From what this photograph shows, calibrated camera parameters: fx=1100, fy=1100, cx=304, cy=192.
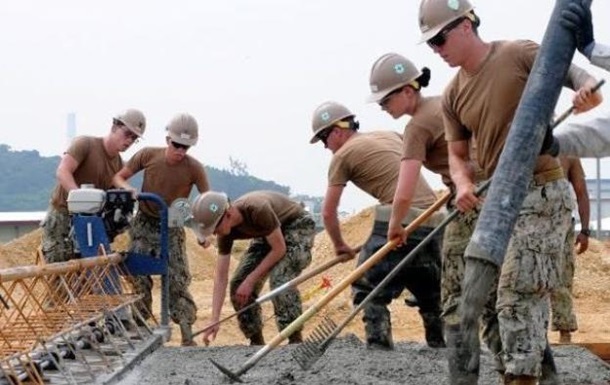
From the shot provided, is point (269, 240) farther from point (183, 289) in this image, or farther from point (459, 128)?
point (459, 128)

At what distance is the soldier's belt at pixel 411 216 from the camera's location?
6784 mm

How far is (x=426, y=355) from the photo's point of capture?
6.71 metres

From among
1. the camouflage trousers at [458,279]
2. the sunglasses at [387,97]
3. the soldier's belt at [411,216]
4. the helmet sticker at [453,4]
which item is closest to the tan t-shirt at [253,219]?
the soldier's belt at [411,216]

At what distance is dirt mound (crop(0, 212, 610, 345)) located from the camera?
41.1 ft

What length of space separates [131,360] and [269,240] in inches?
76.3

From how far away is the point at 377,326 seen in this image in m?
6.99

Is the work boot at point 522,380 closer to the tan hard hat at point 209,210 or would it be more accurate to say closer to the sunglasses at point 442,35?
the sunglasses at point 442,35

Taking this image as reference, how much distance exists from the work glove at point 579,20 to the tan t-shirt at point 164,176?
19.1 ft

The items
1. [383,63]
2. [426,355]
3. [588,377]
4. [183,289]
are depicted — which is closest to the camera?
[588,377]

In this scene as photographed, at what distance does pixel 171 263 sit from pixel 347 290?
20.6ft

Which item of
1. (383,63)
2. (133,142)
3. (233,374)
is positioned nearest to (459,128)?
(383,63)

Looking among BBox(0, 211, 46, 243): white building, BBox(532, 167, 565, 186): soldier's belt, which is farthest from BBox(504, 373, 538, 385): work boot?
BBox(0, 211, 46, 243): white building

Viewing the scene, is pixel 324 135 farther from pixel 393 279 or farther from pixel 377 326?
pixel 377 326

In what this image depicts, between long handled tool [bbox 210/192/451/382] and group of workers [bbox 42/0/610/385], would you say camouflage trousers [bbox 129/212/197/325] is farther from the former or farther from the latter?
long handled tool [bbox 210/192/451/382]
